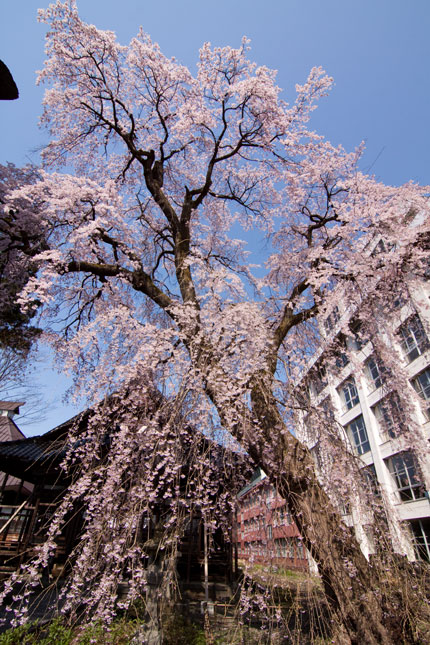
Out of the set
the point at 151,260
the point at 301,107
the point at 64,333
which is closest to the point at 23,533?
the point at 64,333

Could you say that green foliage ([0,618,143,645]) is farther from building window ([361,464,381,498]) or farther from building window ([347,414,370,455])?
building window ([347,414,370,455])

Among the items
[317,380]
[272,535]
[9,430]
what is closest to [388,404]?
[317,380]

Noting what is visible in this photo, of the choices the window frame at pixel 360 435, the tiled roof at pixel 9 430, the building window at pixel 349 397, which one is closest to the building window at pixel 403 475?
the window frame at pixel 360 435

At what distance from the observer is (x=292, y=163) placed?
7625 millimetres

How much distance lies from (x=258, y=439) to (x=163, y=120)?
24.3 feet

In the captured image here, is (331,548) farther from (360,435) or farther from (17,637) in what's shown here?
(360,435)

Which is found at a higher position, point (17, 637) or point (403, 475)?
point (403, 475)

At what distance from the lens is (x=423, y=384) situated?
1433cm

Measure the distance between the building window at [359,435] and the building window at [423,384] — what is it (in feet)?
17.3

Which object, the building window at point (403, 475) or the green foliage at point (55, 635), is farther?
the building window at point (403, 475)

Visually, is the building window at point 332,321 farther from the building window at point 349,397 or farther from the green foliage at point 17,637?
the building window at point 349,397

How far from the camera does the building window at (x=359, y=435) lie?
60.5 ft

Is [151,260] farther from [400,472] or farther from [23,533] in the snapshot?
[400,472]

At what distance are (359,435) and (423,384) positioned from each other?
6389 mm
